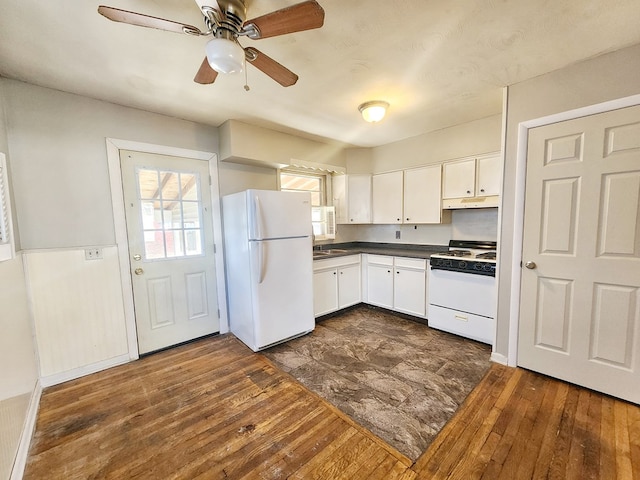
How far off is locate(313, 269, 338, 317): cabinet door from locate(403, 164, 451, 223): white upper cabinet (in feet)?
4.19

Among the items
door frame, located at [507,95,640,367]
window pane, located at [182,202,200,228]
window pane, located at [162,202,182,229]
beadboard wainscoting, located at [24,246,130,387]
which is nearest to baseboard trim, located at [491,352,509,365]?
door frame, located at [507,95,640,367]

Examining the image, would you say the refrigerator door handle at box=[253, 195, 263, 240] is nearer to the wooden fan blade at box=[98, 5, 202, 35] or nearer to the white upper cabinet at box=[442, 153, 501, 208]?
the wooden fan blade at box=[98, 5, 202, 35]

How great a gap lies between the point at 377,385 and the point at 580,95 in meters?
2.60

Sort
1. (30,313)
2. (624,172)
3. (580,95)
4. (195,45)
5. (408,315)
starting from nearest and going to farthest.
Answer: (195,45) < (624,172) < (580,95) < (30,313) < (408,315)

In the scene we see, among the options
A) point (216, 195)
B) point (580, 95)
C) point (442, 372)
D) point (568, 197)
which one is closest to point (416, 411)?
point (442, 372)

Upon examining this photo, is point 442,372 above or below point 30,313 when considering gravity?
below

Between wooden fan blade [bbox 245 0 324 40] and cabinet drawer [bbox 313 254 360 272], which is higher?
wooden fan blade [bbox 245 0 324 40]

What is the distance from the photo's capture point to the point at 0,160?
165 centimetres

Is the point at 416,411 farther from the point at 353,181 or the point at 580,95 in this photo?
the point at 353,181

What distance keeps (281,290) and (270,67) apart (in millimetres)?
1969

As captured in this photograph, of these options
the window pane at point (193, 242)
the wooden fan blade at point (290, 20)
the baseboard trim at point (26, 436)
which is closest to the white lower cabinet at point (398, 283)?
the window pane at point (193, 242)

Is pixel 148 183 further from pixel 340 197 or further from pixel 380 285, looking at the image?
pixel 380 285

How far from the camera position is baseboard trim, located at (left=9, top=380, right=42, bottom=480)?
4.45ft

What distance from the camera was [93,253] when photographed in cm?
229
